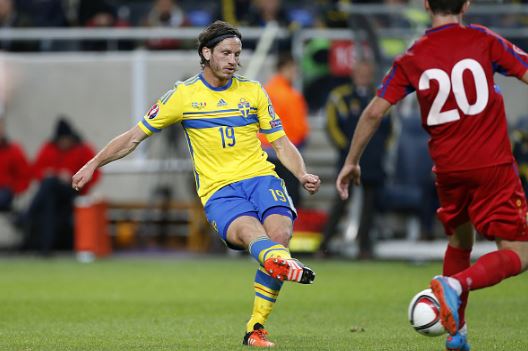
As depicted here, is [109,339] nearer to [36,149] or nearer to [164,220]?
[164,220]

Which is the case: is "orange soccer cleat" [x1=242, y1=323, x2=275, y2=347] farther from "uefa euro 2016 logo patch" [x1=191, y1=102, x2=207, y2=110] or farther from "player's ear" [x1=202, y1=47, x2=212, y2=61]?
"player's ear" [x1=202, y1=47, x2=212, y2=61]

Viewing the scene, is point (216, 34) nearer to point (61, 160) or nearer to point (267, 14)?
point (61, 160)

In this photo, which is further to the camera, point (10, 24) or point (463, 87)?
point (10, 24)

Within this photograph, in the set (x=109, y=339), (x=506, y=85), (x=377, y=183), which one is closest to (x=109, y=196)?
(x=377, y=183)

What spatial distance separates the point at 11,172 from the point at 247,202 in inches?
433

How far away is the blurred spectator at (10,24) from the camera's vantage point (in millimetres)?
20203

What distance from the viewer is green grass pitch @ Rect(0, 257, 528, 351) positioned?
8141 mm

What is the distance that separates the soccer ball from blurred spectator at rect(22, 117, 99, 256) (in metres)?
11.9

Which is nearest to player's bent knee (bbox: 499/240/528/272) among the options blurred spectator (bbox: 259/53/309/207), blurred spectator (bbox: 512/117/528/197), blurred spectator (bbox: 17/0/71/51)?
blurred spectator (bbox: 512/117/528/197)

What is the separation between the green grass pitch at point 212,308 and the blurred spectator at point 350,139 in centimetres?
58

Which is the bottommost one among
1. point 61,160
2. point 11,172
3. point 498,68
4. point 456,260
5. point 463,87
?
point 11,172

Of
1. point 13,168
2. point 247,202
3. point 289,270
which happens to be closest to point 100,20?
point 13,168

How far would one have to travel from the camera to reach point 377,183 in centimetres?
1633

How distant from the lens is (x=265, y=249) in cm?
736
